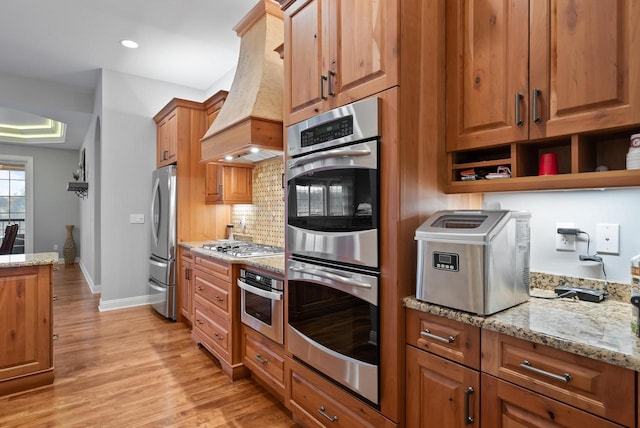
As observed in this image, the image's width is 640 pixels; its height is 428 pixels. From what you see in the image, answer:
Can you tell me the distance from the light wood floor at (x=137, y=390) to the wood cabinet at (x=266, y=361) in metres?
0.14

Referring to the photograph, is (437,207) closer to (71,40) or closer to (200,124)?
(200,124)

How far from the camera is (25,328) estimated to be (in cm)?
242

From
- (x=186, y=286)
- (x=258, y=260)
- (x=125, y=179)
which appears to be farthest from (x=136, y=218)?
(x=258, y=260)

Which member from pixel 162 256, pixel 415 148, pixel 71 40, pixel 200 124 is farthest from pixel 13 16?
pixel 415 148

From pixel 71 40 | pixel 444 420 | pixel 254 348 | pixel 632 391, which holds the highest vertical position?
pixel 71 40

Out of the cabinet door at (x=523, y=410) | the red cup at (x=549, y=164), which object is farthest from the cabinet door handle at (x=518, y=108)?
the cabinet door at (x=523, y=410)

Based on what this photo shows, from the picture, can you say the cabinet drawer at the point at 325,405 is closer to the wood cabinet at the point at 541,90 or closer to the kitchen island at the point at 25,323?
the wood cabinet at the point at 541,90

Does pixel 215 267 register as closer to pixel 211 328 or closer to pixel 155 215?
pixel 211 328

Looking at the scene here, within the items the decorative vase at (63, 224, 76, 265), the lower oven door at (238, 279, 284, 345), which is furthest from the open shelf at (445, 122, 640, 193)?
the decorative vase at (63, 224, 76, 265)

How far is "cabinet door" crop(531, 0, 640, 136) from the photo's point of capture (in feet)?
3.68

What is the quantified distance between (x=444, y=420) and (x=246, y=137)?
210 centimetres

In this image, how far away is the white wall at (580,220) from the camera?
1344 mm

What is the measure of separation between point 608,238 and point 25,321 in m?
3.50

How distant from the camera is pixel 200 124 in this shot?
4043 mm
